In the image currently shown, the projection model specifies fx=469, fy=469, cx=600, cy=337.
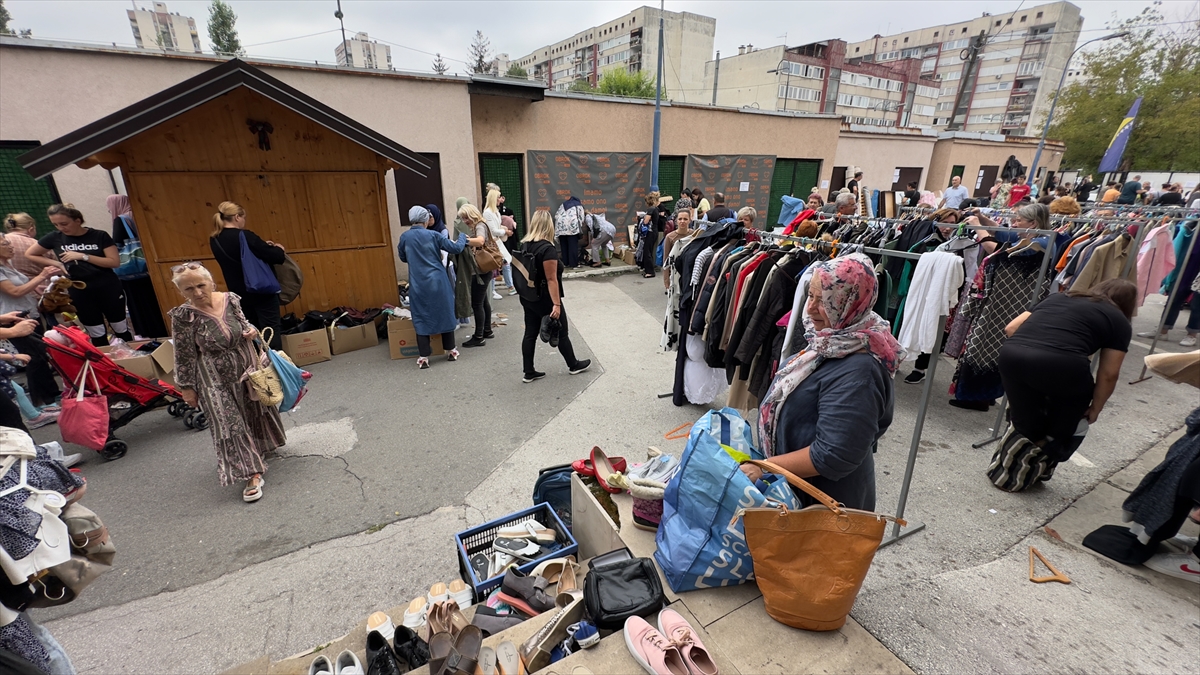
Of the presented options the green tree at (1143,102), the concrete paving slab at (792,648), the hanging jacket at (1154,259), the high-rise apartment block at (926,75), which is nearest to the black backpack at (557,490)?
the concrete paving slab at (792,648)

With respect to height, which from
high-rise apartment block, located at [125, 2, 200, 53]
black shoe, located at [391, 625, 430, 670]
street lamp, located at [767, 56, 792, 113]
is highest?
high-rise apartment block, located at [125, 2, 200, 53]

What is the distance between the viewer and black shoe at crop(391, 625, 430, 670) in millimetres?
1863

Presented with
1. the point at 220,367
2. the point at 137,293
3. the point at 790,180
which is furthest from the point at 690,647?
the point at 790,180

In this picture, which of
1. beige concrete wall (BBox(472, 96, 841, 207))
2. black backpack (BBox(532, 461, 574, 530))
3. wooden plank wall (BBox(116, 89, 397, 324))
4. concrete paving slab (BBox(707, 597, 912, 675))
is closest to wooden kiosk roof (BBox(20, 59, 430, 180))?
wooden plank wall (BBox(116, 89, 397, 324))

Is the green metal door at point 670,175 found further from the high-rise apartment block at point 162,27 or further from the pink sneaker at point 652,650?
the high-rise apartment block at point 162,27

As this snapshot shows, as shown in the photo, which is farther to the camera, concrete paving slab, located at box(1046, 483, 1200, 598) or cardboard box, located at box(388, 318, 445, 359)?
cardboard box, located at box(388, 318, 445, 359)

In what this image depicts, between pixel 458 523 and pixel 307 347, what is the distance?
4.05 meters

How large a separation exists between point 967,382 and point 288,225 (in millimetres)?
8529

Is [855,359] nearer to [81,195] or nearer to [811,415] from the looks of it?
[811,415]

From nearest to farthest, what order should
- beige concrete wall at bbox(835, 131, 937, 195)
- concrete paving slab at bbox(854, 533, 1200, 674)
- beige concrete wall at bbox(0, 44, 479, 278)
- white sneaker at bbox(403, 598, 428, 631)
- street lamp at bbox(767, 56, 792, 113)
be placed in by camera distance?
1. white sneaker at bbox(403, 598, 428, 631)
2. concrete paving slab at bbox(854, 533, 1200, 674)
3. beige concrete wall at bbox(0, 44, 479, 278)
4. beige concrete wall at bbox(835, 131, 937, 195)
5. street lamp at bbox(767, 56, 792, 113)

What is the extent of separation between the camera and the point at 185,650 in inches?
94.6

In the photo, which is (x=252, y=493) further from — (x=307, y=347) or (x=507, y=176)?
(x=507, y=176)

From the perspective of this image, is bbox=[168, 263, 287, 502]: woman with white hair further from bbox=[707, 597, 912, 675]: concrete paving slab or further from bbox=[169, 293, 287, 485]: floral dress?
bbox=[707, 597, 912, 675]: concrete paving slab

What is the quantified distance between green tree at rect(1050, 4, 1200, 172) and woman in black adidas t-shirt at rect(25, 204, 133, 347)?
31616mm
